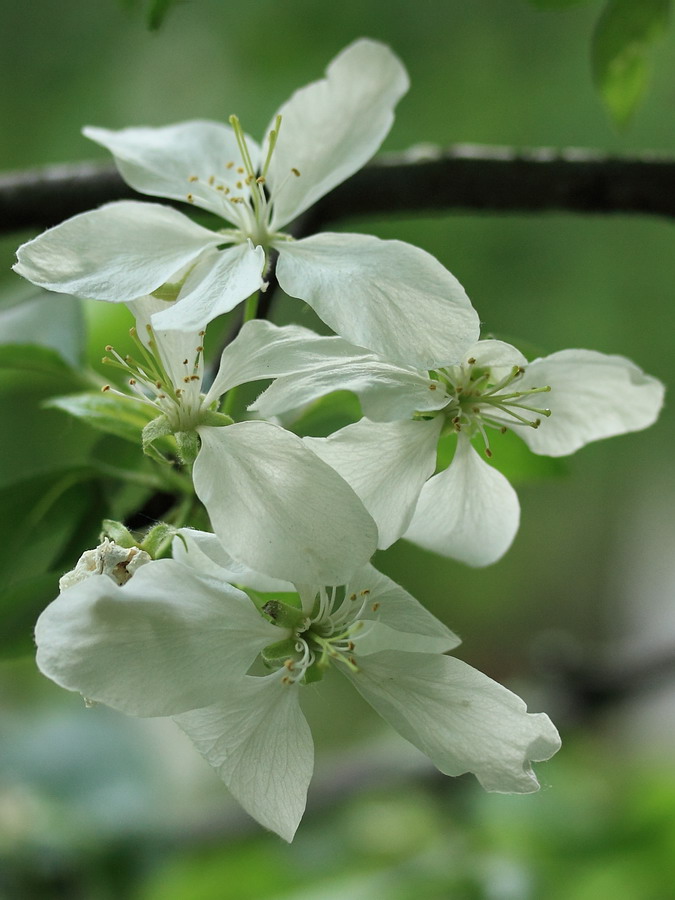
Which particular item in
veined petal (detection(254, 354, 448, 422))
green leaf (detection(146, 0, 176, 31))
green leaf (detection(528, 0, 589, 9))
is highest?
green leaf (detection(528, 0, 589, 9))

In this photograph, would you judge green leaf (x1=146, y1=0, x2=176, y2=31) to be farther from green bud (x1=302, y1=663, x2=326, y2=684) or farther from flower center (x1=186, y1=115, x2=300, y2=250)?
green bud (x1=302, y1=663, x2=326, y2=684)

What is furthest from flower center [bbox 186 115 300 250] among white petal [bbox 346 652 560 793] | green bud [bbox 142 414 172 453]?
white petal [bbox 346 652 560 793]

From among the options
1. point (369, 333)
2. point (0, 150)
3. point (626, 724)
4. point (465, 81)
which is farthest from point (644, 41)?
point (626, 724)

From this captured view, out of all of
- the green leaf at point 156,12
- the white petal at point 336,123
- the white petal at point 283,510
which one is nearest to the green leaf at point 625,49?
the white petal at point 336,123

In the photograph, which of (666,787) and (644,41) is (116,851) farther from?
(644,41)

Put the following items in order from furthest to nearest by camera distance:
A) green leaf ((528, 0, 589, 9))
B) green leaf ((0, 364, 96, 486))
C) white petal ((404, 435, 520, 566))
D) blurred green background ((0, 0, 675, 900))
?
blurred green background ((0, 0, 675, 900)), green leaf ((0, 364, 96, 486)), green leaf ((528, 0, 589, 9)), white petal ((404, 435, 520, 566))

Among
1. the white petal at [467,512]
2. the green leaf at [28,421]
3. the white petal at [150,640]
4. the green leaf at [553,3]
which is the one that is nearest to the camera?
the white petal at [150,640]

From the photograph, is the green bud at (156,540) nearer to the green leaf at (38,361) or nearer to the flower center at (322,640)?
the flower center at (322,640)
